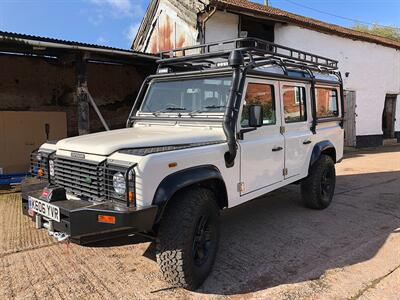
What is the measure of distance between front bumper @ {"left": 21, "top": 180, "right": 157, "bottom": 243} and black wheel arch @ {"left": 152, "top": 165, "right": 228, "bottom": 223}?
115 mm

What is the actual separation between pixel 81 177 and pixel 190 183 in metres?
1.00

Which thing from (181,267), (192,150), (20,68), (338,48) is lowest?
(181,267)

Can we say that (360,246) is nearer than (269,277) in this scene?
No

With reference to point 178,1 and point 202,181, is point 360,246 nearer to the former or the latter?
point 202,181

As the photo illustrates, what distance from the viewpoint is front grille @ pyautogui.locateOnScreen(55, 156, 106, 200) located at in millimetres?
3084

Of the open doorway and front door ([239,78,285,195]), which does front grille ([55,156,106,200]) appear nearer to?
front door ([239,78,285,195])

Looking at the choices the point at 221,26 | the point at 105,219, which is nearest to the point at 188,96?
the point at 105,219

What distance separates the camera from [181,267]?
10.2 ft

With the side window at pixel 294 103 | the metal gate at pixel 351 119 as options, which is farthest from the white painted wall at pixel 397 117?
the side window at pixel 294 103

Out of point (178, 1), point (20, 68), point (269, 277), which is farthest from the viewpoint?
point (178, 1)

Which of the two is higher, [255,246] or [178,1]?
[178,1]

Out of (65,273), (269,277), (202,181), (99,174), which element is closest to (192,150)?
(202,181)

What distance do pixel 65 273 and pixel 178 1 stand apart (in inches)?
409

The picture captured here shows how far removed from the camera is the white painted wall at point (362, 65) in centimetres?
1296
